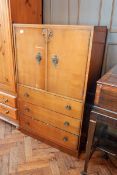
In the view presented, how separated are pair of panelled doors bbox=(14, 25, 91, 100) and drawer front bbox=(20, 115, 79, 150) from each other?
46 centimetres

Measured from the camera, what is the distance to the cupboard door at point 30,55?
56.4 inches

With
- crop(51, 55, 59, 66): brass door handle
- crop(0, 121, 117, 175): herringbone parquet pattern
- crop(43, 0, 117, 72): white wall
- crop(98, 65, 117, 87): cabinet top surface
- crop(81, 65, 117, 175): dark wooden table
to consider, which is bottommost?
crop(0, 121, 117, 175): herringbone parquet pattern

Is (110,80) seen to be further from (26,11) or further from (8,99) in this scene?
(8,99)

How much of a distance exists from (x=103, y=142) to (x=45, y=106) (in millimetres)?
700

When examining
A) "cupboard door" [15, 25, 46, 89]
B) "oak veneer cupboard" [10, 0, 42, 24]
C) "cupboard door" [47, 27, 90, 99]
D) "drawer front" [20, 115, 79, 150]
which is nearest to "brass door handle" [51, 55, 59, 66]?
"cupboard door" [47, 27, 90, 99]

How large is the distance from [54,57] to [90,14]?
0.69 metres

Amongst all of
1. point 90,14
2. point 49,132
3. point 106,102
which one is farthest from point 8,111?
point 90,14

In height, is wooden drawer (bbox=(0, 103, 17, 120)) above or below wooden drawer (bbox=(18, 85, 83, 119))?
below

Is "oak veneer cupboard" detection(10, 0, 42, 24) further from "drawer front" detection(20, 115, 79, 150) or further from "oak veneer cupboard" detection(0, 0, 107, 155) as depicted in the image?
"drawer front" detection(20, 115, 79, 150)

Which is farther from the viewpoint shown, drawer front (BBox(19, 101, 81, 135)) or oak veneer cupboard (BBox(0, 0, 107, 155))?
drawer front (BBox(19, 101, 81, 135))

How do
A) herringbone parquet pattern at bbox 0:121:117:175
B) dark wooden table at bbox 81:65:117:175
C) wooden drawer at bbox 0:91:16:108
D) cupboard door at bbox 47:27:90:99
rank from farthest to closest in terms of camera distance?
wooden drawer at bbox 0:91:16:108
herringbone parquet pattern at bbox 0:121:117:175
cupboard door at bbox 47:27:90:99
dark wooden table at bbox 81:65:117:175

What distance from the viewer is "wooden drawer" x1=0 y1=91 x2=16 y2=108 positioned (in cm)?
192

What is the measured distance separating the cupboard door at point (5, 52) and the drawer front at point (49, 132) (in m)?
0.45

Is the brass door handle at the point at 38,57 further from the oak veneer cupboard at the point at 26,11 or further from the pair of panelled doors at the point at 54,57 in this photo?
the oak veneer cupboard at the point at 26,11
